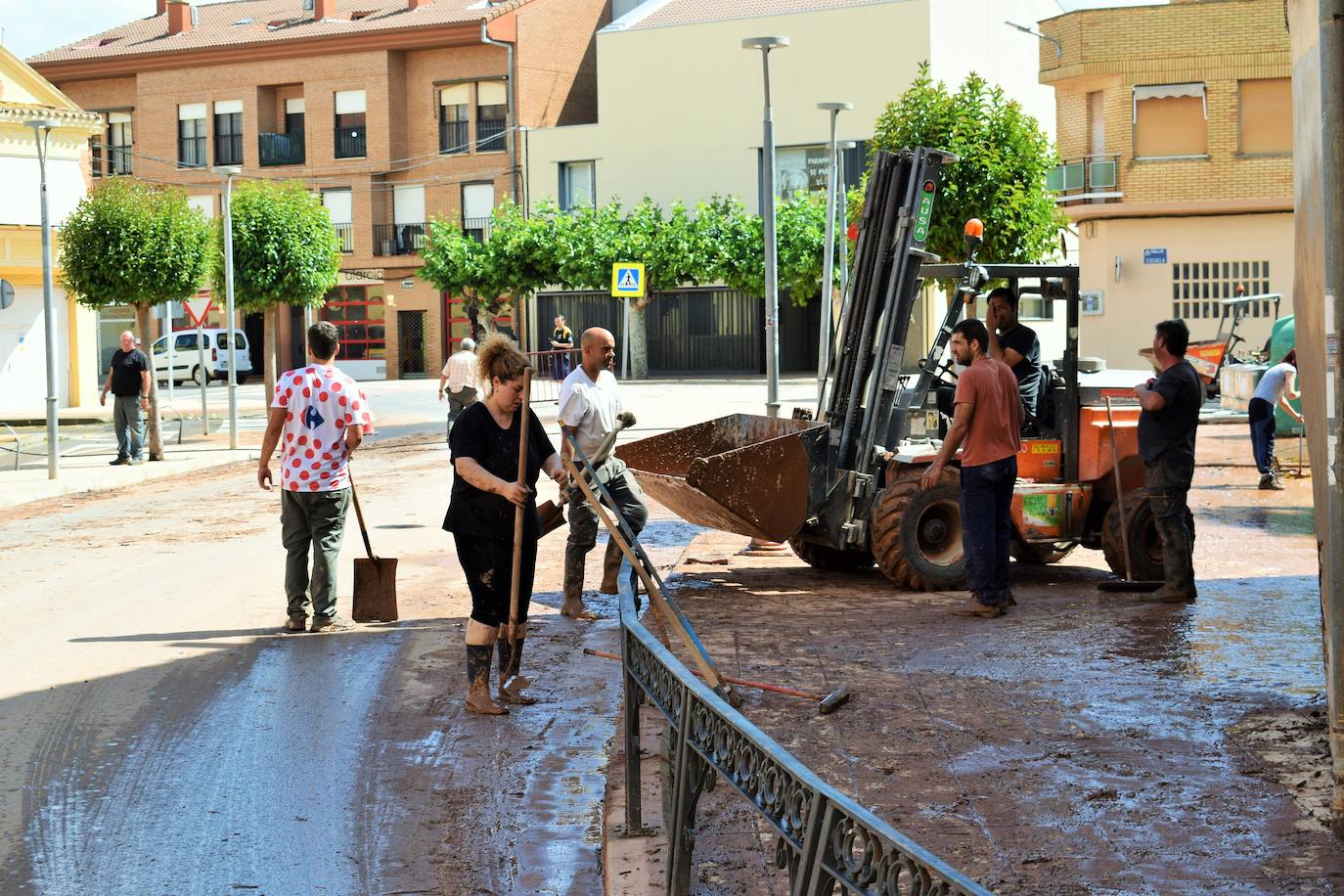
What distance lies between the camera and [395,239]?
169ft

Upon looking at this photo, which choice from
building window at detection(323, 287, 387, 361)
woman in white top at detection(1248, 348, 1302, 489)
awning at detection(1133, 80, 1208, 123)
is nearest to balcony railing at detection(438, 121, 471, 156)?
building window at detection(323, 287, 387, 361)

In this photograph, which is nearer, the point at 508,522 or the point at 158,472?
the point at 508,522

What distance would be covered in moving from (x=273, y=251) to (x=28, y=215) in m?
6.40

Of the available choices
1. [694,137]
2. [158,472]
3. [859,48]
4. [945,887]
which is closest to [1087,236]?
[859,48]

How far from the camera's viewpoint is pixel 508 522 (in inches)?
275

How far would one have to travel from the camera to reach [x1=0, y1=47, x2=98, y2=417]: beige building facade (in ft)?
103

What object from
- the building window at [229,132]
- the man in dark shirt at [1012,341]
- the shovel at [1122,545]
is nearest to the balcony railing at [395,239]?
the building window at [229,132]

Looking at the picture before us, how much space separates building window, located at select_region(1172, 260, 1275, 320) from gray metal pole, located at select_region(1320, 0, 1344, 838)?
3484 cm

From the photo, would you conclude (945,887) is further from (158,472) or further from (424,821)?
(158,472)

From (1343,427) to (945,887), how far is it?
309 centimetres

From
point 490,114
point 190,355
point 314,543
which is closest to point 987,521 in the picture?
point 314,543

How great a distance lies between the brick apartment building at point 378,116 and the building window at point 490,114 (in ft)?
0.14

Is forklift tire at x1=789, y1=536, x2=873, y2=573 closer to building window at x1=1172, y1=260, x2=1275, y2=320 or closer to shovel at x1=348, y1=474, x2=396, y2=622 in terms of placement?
shovel at x1=348, y1=474, x2=396, y2=622

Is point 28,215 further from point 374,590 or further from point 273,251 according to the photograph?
point 374,590
